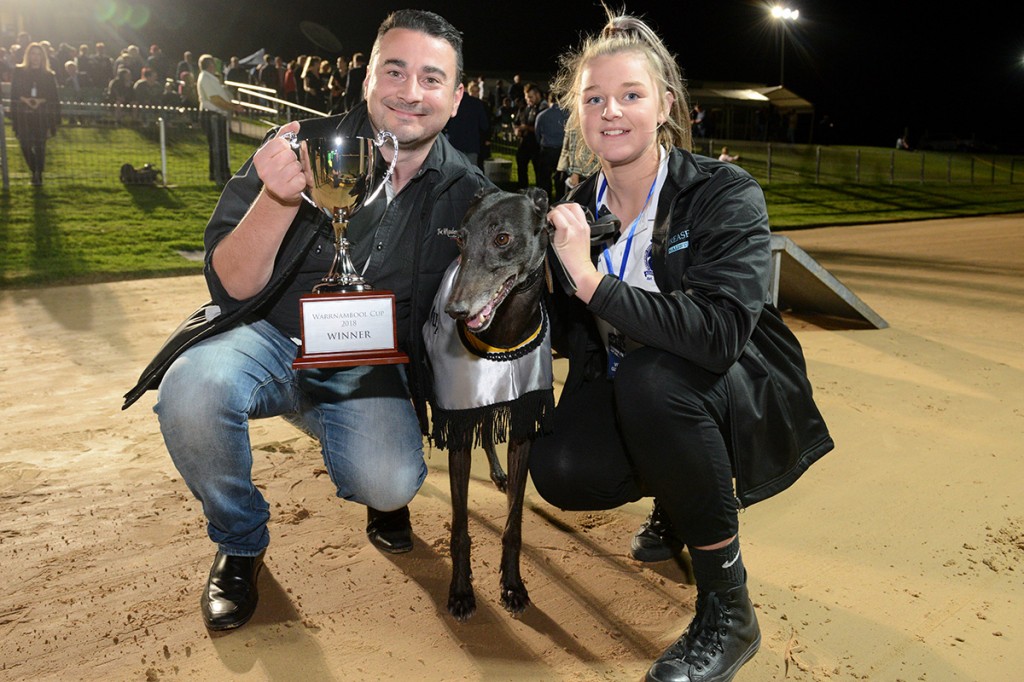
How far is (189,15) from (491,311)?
29.9 metres

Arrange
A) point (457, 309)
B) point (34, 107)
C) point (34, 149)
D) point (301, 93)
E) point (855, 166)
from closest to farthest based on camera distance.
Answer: point (457, 309)
point (34, 107)
point (34, 149)
point (301, 93)
point (855, 166)

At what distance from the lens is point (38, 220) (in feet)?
29.6

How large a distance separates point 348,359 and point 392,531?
734mm

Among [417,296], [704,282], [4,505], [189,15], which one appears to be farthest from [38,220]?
[189,15]


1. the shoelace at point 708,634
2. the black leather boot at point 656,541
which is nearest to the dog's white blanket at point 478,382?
the black leather boot at point 656,541

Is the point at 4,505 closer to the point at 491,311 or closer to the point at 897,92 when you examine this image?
the point at 491,311

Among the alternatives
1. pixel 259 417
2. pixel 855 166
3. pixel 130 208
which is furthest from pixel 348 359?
pixel 855 166

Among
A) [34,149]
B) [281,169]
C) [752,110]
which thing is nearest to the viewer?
[281,169]

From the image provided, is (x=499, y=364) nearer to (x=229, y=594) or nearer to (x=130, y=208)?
(x=229, y=594)

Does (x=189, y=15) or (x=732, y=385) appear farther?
(x=189, y=15)

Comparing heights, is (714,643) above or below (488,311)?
below

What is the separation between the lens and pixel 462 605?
89.0 inches

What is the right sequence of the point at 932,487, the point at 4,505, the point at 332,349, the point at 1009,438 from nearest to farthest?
the point at 332,349 → the point at 4,505 → the point at 932,487 → the point at 1009,438

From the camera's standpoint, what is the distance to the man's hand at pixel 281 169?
6.84 feet
